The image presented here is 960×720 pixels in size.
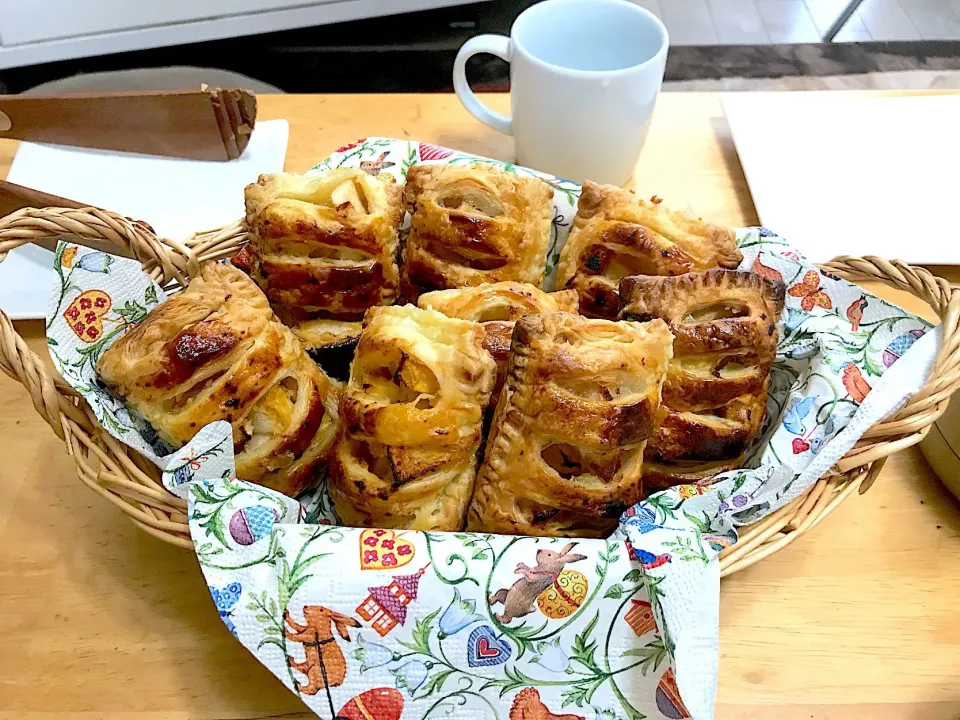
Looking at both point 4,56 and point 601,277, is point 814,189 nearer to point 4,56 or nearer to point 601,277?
point 601,277

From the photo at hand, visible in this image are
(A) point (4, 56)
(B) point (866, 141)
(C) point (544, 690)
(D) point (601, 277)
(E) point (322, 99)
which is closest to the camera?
(C) point (544, 690)

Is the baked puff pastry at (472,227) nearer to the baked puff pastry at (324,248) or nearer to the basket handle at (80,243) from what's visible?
the baked puff pastry at (324,248)

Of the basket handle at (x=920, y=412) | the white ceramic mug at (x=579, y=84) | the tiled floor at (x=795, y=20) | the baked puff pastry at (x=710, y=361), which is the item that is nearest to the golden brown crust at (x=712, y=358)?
the baked puff pastry at (x=710, y=361)

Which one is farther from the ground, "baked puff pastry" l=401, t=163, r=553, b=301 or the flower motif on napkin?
"baked puff pastry" l=401, t=163, r=553, b=301

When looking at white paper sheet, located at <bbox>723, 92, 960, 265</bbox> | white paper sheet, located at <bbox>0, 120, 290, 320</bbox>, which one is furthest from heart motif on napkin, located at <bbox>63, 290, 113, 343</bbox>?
white paper sheet, located at <bbox>723, 92, 960, 265</bbox>

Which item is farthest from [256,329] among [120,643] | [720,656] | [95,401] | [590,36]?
[590,36]

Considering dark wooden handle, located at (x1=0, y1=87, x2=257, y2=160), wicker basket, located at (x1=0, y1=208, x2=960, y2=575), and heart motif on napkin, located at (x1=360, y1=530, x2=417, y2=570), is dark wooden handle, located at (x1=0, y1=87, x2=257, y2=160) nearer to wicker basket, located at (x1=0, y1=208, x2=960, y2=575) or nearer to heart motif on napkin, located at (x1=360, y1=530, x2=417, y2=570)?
wicker basket, located at (x1=0, y1=208, x2=960, y2=575)

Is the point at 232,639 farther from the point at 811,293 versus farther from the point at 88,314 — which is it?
the point at 811,293
